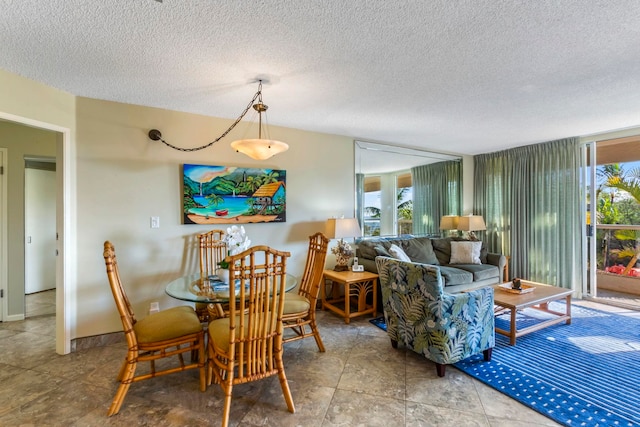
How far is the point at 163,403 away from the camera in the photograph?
1.98 meters

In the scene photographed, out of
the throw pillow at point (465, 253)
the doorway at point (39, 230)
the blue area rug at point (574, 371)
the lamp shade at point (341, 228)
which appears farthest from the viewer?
the throw pillow at point (465, 253)

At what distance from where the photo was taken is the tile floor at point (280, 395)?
182 centimetres

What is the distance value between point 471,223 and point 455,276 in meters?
1.39

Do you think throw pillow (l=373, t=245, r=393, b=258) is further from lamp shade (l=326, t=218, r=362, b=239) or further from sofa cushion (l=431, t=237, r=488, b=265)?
sofa cushion (l=431, t=237, r=488, b=265)

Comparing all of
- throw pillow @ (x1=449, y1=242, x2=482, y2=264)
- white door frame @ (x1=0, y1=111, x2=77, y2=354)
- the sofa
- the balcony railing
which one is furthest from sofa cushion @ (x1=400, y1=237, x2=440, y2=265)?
white door frame @ (x1=0, y1=111, x2=77, y2=354)

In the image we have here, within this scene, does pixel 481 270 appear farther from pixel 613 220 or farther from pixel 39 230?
pixel 39 230

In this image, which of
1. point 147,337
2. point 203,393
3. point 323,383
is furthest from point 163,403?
point 323,383

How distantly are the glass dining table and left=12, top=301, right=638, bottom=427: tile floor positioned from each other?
680 mm

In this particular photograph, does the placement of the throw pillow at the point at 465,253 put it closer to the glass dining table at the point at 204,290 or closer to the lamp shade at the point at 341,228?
the lamp shade at the point at 341,228

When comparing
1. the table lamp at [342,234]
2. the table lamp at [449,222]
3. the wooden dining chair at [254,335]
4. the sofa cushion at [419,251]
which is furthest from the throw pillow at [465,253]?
the wooden dining chair at [254,335]

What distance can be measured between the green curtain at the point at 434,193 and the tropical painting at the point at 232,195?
2.53 m

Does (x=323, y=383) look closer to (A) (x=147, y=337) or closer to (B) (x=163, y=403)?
(B) (x=163, y=403)

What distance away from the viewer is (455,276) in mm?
3910

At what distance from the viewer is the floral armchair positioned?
2.18m
